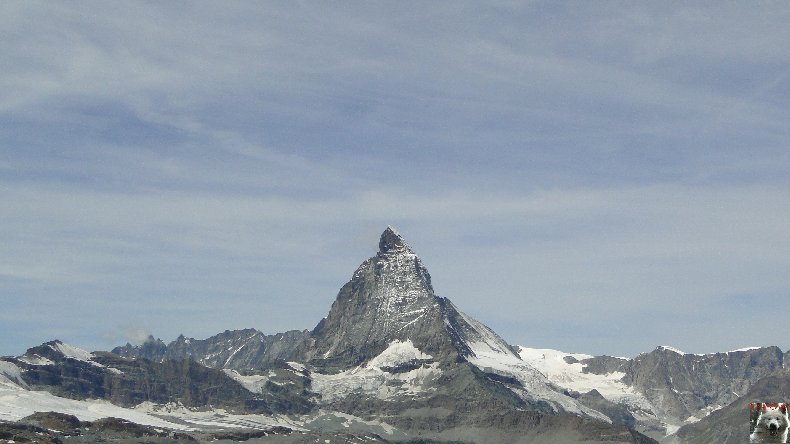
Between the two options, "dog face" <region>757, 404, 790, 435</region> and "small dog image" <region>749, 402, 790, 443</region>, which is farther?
"small dog image" <region>749, 402, 790, 443</region>

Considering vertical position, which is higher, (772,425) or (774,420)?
(774,420)

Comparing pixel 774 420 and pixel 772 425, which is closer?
pixel 772 425

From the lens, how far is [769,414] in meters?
131

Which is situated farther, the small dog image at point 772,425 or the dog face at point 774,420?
the small dog image at point 772,425
